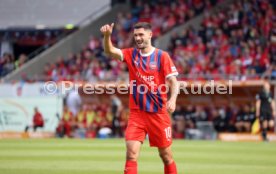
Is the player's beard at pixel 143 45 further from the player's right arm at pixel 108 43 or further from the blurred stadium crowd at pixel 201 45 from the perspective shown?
the blurred stadium crowd at pixel 201 45

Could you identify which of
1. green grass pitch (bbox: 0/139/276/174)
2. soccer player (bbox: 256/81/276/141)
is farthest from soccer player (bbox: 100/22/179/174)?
soccer player (bbox: 256/81/276/141)

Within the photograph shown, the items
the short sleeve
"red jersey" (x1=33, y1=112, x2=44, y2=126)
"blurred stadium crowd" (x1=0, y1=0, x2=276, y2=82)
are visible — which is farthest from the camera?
"blurred stadium crowd" (x1=0, y1=0, x2=276, y2=82)

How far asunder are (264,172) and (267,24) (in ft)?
67.0

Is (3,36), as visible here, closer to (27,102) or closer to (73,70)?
(73,70)

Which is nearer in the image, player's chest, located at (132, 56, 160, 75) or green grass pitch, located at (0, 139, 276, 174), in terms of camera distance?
player's chest, located at (132, 56, 160, 75)

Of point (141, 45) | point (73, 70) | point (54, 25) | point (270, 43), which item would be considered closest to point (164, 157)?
point (141, 45)

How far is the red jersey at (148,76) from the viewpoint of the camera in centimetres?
978

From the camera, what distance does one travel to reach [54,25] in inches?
1674

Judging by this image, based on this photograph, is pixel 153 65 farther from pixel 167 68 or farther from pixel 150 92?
pixel 150 92

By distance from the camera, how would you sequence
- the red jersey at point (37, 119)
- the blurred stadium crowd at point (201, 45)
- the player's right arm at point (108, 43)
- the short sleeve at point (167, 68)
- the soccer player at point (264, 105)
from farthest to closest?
the blurred stadium crowd at point (201, 45), the red jersey at point (37, 119), the soccer player at point (264, 105), the short sleeve at point (167, 68), the player's right arm at point (108, 43)

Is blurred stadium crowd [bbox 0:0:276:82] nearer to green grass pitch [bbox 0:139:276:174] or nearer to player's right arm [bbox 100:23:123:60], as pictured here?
green grass pitch [bbox 0:139:276:174]

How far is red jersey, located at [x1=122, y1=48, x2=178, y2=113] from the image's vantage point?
9.78m

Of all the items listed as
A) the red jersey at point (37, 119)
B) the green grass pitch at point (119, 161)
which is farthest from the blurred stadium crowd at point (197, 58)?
the green grass pitch at point (119, 161)

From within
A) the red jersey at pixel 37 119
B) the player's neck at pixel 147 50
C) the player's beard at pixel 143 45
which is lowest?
the red jersey at pixel 37 119
